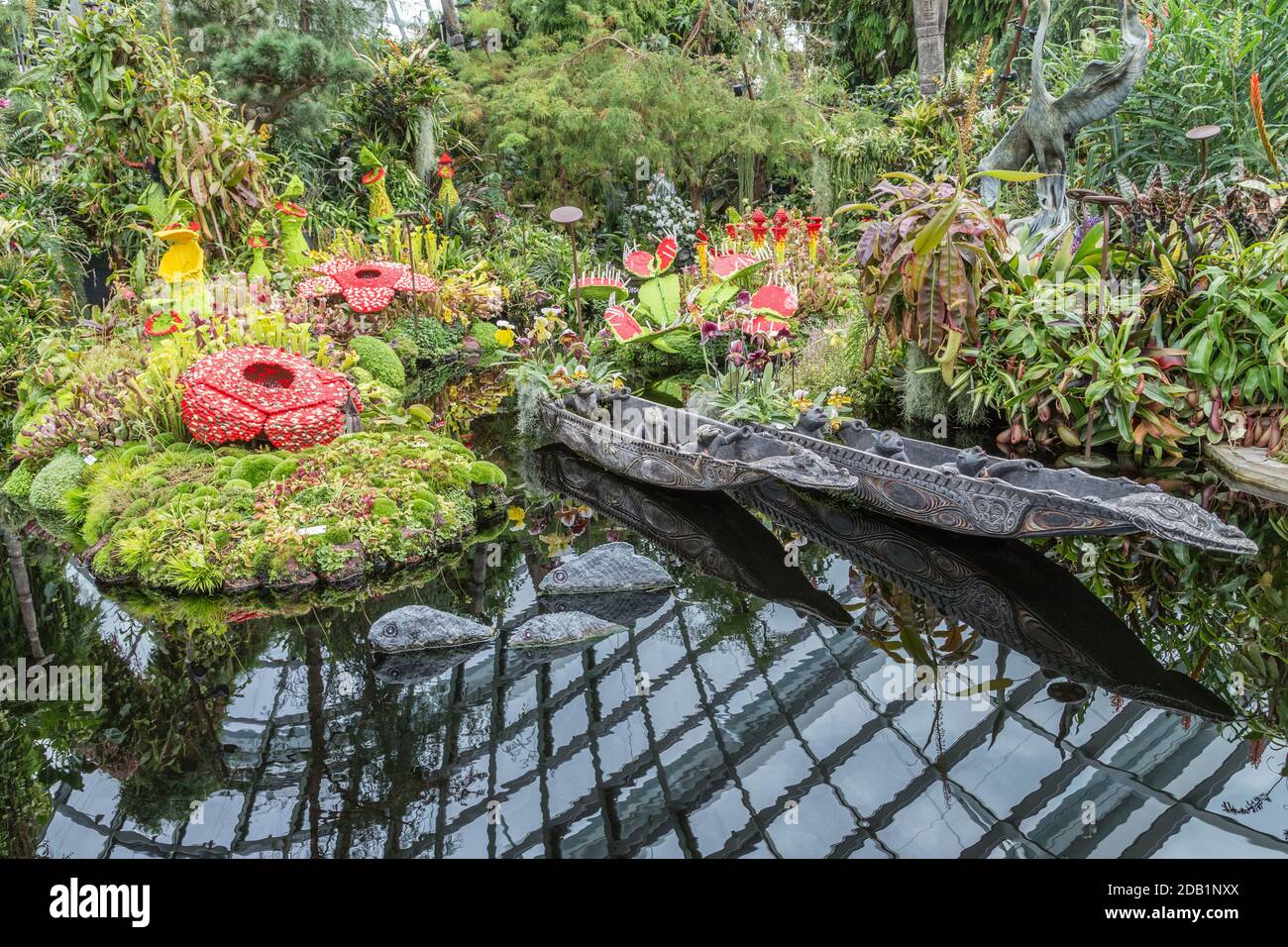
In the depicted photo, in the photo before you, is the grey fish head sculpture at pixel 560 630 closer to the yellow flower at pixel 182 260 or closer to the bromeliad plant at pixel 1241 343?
the bromeliad plant at pixel 1241 343

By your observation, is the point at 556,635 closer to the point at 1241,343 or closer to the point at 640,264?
the point at 1241,343

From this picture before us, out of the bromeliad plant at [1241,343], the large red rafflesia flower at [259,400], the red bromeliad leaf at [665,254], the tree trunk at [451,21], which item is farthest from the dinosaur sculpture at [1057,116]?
the tree trunk at [451,21]

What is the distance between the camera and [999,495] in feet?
15.1

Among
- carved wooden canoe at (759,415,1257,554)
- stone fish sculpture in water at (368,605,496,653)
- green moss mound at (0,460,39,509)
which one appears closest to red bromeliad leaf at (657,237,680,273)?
carved wooden canoe at (759,415,1257,554)

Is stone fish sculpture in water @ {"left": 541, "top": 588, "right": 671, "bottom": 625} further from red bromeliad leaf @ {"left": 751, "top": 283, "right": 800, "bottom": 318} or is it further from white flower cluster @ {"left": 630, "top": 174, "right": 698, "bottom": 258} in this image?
white flower cluster @ {"left": 630, "top": 174, "right": 698, "bottom": 258}

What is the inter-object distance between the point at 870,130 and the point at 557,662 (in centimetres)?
1007

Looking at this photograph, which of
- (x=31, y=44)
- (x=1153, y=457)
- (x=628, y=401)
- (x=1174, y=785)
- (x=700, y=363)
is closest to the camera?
(x=1174, y=785)

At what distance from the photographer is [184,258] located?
7910mm

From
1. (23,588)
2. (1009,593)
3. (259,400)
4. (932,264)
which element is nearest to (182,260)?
(259,400)

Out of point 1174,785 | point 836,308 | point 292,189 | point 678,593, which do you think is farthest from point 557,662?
point 292,189

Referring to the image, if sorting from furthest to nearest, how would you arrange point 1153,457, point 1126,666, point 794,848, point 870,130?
point 870,130
point 1153,457
point 1126,666
point 794,848

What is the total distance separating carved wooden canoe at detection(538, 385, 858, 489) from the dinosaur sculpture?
10.7 feet

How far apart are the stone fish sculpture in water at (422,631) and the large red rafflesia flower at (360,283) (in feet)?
18.8

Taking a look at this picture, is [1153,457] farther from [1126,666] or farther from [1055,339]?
[1126,666]
